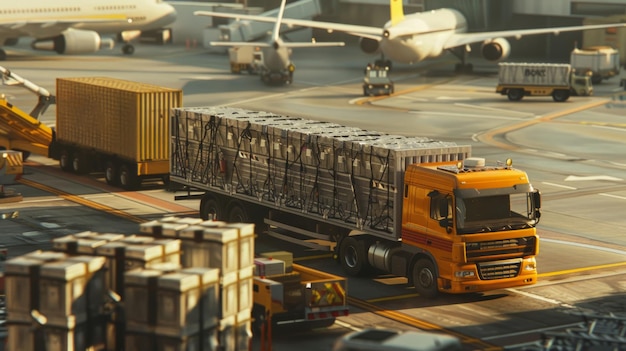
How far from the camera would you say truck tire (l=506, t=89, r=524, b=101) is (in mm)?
82250

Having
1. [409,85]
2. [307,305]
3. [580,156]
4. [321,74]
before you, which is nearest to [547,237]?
[307,305]

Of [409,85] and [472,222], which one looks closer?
[472,222]

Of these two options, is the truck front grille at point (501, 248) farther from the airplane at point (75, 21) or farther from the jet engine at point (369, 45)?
the airplane at point (75, 21)

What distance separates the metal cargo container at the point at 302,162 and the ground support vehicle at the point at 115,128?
6.57 meters

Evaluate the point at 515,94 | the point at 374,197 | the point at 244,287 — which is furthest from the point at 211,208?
the point at 515,94

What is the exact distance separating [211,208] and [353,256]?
7.72 m

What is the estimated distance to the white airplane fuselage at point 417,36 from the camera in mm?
89312

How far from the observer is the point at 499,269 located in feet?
104

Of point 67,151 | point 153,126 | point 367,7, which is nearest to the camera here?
point 153,126

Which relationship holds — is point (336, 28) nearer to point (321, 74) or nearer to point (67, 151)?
point (321, 74)

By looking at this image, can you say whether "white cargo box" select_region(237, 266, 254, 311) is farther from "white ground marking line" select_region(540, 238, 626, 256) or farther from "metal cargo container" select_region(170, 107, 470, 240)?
"white ground marking line" select_region(540, 238, 626, 256)

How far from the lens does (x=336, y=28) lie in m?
95.2

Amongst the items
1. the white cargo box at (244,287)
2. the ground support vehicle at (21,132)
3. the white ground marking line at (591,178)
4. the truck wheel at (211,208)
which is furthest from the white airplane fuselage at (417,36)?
the white cargo box at (244,287)

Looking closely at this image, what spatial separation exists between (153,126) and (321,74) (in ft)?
170
